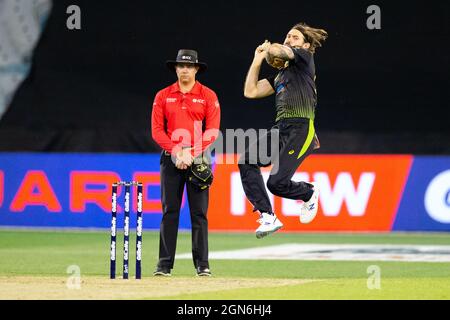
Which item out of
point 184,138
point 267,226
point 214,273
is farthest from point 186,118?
point 214,273

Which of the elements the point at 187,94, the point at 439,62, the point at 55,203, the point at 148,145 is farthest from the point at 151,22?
the point at 187,94

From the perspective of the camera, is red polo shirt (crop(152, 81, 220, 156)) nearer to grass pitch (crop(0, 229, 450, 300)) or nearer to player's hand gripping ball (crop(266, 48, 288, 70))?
player's hand gripping ball (crop(266, 48, 288, 70))

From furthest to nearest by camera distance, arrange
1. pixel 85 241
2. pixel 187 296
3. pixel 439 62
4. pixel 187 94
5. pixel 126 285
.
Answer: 1. pixel 439 62
2. pixel 85 241
3. pixel 187 94
4. pixel 126 285
5. pixel 187 296

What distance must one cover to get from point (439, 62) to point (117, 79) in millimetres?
5190

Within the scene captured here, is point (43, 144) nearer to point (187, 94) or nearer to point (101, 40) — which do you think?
point (101, 40)

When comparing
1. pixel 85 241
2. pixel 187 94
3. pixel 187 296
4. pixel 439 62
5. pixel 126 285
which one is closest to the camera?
pixel 187 296

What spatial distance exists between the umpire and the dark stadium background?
6.52m

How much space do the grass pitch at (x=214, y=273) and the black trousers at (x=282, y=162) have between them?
865 mm

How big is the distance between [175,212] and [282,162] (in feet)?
4.94

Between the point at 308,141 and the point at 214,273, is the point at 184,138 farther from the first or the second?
the point at 214,273

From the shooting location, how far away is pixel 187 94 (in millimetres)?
11461

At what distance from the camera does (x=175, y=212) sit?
37.5 feet

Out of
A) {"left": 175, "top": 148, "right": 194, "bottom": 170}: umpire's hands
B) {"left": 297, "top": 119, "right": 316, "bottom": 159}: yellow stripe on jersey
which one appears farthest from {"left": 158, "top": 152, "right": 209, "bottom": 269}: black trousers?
{"left": 297, "top": 119, "right": 316, "bottom": 159}: yellow stripe on jersey

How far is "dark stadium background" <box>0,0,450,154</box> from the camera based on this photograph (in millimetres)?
17984
